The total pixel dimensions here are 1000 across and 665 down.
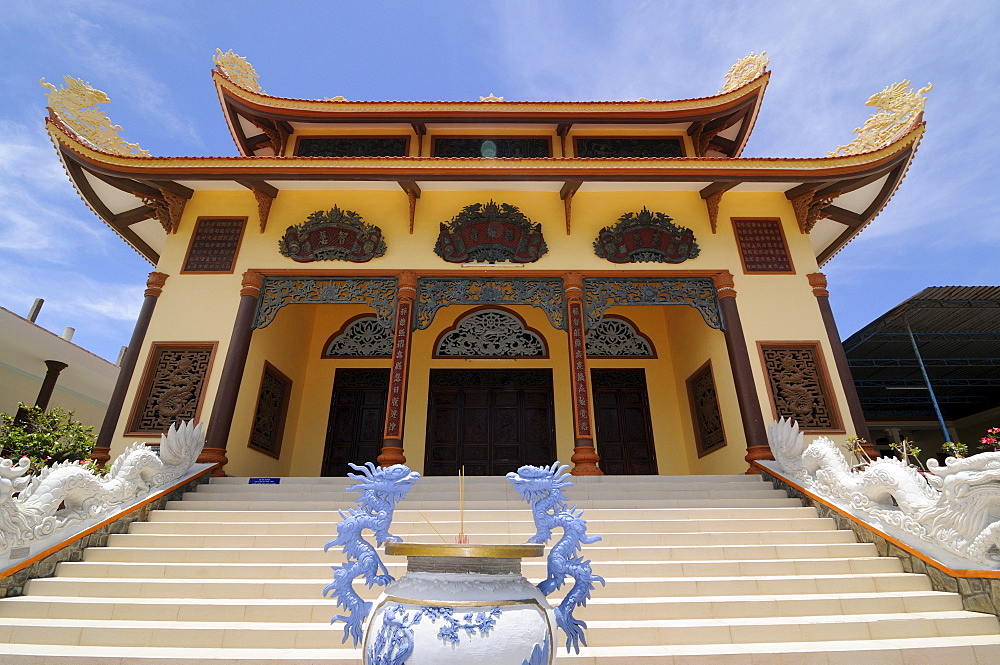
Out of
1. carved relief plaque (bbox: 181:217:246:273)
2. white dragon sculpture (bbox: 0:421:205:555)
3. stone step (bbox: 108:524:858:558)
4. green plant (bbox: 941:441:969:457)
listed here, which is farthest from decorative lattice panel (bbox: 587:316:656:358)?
white dragon sculpture (bbox: 0:421:205:555)

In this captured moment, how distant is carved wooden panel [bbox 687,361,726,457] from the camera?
286 inches

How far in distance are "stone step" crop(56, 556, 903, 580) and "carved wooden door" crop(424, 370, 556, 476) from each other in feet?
14.7

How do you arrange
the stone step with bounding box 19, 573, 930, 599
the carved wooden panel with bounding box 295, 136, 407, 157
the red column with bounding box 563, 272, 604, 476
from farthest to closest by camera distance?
the carved wooden panel with bounding box 295, 136, 407, 157, the red column with bounding box 563, 272, 604, 476, the stone step with bounding box 19, 573, 930, 599

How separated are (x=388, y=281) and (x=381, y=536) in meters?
5.41

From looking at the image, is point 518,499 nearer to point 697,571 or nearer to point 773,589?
point 697,571

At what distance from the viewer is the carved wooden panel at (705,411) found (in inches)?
286

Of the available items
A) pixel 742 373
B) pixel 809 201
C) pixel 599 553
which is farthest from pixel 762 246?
pixel 599 553

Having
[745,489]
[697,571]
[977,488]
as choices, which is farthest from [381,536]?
[745,489]

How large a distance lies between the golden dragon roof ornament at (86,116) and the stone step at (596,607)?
5776mm

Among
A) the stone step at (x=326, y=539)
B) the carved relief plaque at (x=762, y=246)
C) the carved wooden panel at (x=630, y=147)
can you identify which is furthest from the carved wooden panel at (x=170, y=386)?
the carved relief plaque at (x=762, y=246)

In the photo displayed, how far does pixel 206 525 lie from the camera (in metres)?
4.38

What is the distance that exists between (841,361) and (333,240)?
713 cm

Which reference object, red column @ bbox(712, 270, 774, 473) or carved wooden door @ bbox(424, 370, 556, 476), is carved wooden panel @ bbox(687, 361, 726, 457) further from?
carved wooden door @ bbox(424, 370, 556, 476)

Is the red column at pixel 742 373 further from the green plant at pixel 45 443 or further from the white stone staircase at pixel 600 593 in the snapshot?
the green plant at pixel 45 443
